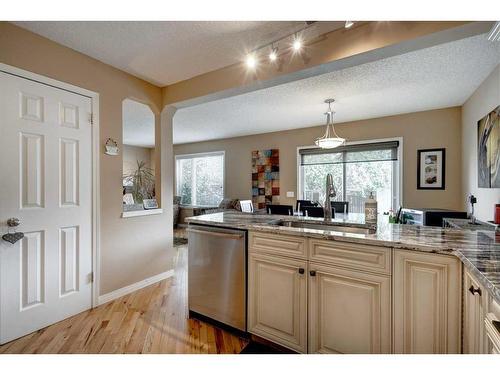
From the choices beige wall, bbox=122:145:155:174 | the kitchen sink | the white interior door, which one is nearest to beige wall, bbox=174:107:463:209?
the kitchen sink

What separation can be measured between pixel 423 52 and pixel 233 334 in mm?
2967

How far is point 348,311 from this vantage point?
1445 millimetres

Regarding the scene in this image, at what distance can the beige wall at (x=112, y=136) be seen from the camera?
1.96m

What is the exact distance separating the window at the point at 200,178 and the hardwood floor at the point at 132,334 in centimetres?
442

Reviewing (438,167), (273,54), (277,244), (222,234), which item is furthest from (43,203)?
(438,167)

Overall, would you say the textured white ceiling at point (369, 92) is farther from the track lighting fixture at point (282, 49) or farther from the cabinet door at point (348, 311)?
the cabinet door at point (348, 311)

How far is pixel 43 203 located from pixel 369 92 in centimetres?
373

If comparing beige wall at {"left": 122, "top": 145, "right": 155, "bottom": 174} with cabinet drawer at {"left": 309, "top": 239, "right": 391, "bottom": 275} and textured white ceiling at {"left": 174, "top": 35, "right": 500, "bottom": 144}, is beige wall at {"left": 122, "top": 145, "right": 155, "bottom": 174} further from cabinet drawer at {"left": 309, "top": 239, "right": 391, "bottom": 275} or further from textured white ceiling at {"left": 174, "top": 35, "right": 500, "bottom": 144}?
cabinet drawer at {"left": 309, "top": 239, "right": 391, "bottom": 275}

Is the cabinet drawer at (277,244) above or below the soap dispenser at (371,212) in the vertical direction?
below

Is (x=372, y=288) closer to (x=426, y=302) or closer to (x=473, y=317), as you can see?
(x=426, y=302)

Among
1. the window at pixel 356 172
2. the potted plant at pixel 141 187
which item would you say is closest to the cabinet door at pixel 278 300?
the potted plant at pixel 141 187

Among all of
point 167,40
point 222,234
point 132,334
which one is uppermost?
point 167,40

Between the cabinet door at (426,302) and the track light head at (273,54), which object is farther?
the track light head at (273,54)
